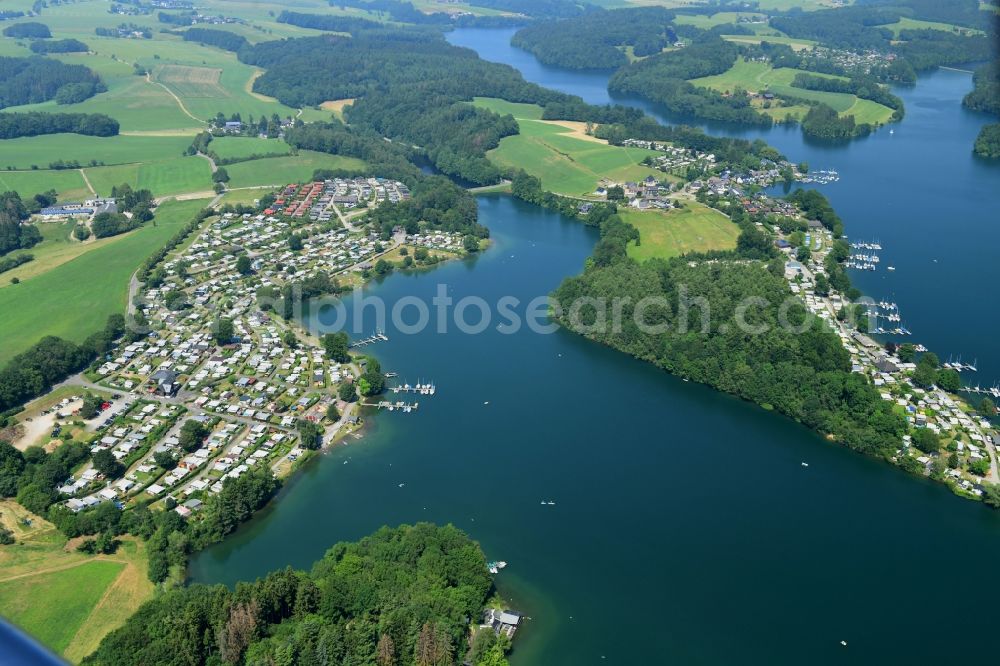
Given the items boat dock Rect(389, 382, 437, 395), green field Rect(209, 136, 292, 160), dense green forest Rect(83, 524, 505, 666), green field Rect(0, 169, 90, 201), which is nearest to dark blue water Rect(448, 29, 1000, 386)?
boat dock Rect(389, 382, 437, 395)

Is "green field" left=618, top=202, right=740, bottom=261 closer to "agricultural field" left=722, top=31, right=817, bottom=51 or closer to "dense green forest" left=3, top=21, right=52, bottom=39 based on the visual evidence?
"agricultural field" left=722, top=31, right=817, bottom=51

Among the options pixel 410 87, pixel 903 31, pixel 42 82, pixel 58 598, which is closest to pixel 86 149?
pixel 42 82

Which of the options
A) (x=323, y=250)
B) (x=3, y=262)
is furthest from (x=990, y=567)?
(x=3, y=262)

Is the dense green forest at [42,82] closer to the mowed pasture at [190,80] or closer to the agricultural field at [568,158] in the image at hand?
the mowed pasture at [190,80]

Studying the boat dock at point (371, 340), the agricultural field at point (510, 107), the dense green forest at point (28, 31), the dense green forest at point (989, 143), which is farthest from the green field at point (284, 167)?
the dense green forest at point (28, 31)

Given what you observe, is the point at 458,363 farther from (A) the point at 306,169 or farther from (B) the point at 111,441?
(A) the point at 306,169

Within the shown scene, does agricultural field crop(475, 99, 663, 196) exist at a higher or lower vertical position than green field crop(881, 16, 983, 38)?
lower
